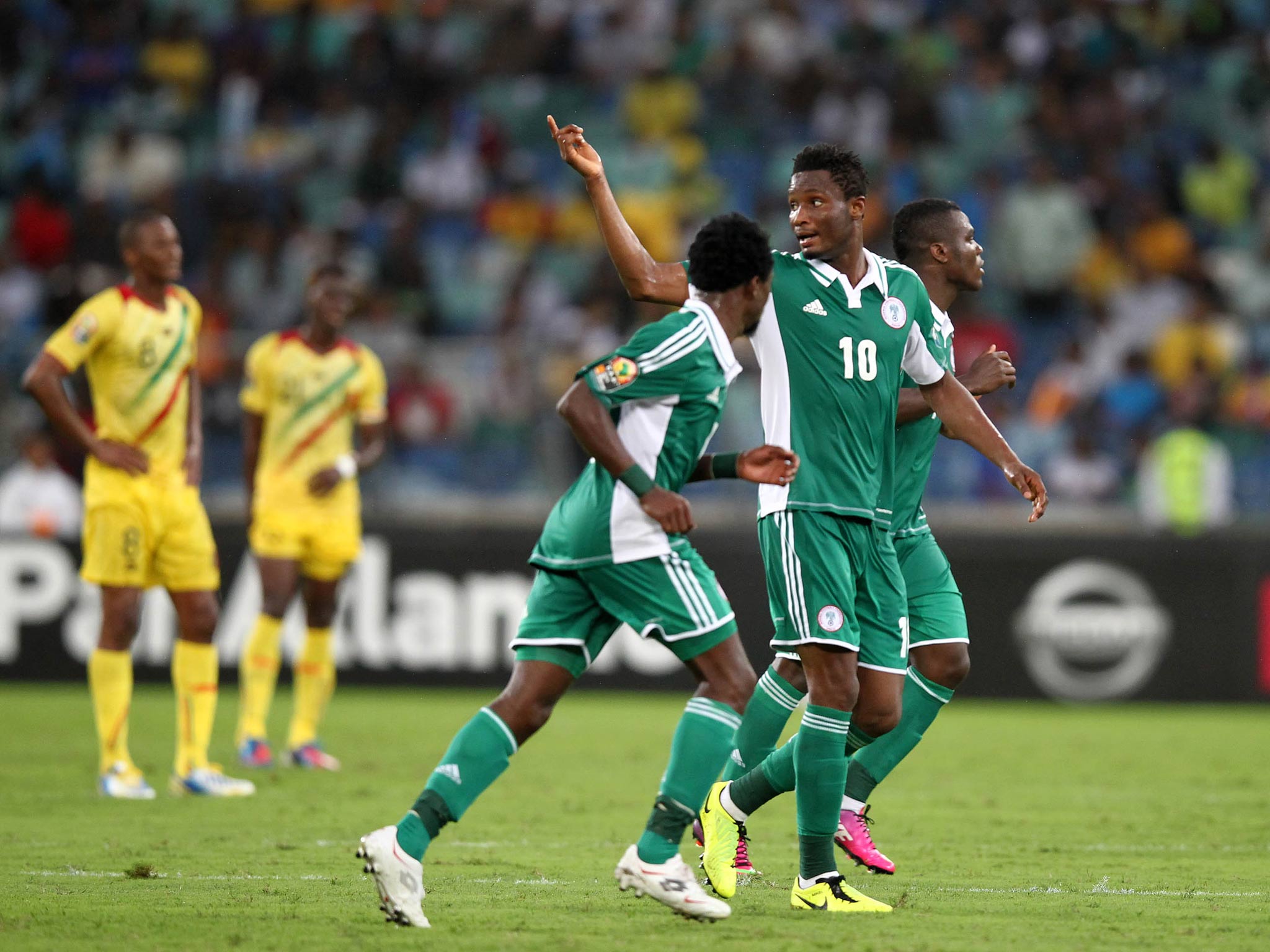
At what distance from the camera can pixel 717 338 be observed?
5410 millimetres

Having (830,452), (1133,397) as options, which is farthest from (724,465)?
(1133,397)

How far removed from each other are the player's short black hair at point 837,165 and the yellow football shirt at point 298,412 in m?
5.19

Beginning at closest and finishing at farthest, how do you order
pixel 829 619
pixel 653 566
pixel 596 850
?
1. pixel 653 566
2. pixel 829 619
3. pixel 596 850

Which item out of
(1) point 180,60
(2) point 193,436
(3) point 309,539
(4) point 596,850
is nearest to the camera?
(4) point 596,850

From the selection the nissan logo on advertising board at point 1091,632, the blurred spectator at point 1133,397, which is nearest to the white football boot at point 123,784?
the nissan logo on advertising board at point 1091,632

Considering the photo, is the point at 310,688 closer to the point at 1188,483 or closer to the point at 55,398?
the point at 55,398

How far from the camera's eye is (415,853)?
5.19m

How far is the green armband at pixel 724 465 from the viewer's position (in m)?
5.36

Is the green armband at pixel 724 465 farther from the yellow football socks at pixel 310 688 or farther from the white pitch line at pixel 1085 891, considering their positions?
the yellow football socks at pixel 310 688

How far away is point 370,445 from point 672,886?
5869 mm

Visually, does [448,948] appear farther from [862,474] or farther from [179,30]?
[179,30]

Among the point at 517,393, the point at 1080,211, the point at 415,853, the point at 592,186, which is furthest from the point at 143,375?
the point at 1080,211

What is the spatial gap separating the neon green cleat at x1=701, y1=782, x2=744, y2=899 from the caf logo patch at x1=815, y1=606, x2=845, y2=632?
752mm

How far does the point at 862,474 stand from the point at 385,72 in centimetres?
1538
